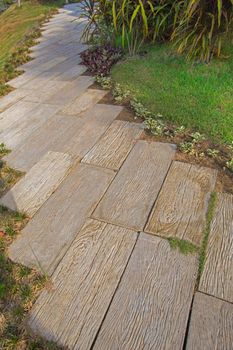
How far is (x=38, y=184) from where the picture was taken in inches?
82.7

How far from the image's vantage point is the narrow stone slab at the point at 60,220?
5.17 ft

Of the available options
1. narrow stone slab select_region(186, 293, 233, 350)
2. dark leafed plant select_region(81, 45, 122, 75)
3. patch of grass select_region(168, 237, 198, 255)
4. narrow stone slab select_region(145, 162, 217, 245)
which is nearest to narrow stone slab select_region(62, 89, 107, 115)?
dark leafed plant select_region(81, 45, 122, 75)

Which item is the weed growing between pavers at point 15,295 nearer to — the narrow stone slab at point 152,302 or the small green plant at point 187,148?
the narrow stone slab at point 152,302

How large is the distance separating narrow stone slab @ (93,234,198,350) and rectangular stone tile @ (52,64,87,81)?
2976mm

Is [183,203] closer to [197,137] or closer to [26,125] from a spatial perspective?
[197,137]

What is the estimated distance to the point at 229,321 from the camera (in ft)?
4.05

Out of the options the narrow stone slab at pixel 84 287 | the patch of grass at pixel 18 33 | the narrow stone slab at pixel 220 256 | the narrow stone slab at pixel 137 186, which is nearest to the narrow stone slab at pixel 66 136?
the narrow stone slab at pixel 137 186

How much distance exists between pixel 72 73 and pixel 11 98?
980mm

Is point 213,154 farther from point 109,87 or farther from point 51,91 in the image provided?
point 51,91

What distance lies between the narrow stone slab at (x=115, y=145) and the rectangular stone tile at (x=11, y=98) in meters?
1.40

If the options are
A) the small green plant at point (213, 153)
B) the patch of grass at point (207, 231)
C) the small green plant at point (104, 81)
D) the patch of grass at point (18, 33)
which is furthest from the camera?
the patch of grass at point (18, 33)

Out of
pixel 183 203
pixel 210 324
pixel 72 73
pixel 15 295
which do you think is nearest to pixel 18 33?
pixel 72 73

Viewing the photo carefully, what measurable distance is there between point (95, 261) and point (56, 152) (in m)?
1.18

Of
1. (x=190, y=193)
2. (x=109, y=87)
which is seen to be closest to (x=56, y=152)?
(x=190, y=193)
